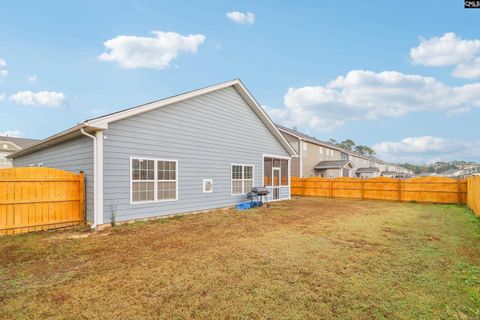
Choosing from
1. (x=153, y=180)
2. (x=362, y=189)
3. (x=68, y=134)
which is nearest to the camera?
(x=68, y=134)

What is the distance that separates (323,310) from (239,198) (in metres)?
10.0

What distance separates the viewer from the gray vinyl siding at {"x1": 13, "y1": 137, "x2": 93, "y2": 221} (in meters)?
8.10

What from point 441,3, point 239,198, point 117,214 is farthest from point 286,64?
point 117,214

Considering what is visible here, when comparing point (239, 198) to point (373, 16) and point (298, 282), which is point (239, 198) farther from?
point (373, 16)

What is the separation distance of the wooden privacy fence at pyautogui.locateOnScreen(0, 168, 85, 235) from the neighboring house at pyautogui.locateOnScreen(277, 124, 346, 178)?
71.5 ft

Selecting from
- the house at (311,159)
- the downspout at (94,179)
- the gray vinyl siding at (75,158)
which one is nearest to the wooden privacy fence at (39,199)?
the gray vinyl siding at (75,158)

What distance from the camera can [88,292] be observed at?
3.47 meters

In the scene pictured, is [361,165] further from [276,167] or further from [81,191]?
[81,191]

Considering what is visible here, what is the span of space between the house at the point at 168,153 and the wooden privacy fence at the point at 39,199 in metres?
0.46

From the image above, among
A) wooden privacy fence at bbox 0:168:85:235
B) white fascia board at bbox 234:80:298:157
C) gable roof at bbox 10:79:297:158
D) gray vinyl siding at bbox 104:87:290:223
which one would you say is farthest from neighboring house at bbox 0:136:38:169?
white fascia board at bbox 234:80:298:157

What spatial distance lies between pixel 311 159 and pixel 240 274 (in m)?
28.2

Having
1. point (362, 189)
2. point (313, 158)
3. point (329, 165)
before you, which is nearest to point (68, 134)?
point (362, 189)

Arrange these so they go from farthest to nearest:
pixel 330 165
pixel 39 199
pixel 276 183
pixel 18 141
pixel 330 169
→ pixel 18 141 < pixel 330 169 < pixel 330 165 < pixel 276 183 < pixel 39 199

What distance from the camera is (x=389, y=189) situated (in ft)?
55.5
